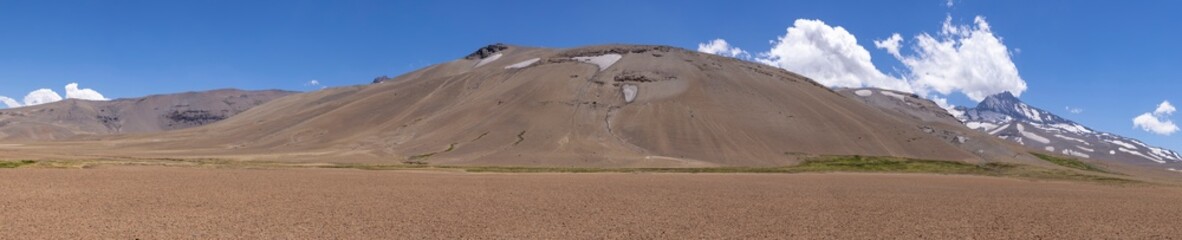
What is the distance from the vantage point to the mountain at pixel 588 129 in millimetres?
129875

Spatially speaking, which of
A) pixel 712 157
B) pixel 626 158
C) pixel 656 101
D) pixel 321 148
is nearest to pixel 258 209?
pixel 626 158

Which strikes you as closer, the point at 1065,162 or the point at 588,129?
the point at 588,129

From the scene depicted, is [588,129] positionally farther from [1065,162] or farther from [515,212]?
[515,212]

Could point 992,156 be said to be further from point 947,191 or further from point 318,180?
point 318,180

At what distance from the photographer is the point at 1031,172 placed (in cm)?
11169

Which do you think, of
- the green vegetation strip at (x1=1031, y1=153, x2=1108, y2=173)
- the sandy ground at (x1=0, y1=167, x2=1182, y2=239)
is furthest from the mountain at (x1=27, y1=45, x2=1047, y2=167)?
the sandy ground at (x1=0, y1=167, x2=1182, y2=239)

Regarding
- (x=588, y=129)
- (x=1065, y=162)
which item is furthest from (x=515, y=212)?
(x=1065, y=162)

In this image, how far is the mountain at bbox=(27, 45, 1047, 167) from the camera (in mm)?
129875

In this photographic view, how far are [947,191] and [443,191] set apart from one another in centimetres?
3950

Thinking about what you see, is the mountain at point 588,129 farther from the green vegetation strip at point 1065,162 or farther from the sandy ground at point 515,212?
the sandy ground at point 515,212

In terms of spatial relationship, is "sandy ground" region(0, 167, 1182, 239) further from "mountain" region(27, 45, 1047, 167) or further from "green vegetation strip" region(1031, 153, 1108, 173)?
"green vegetation strip" region(1031, 153, 1108, 173)

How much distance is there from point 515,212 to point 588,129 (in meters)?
112

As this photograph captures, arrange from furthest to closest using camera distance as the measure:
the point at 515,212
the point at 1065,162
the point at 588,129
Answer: the point at 1065,162 < the point at 588,129 < the point at 515,212

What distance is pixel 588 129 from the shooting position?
148 meters
